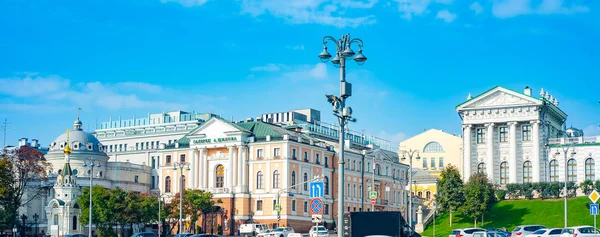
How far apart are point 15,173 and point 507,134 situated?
59.2 m

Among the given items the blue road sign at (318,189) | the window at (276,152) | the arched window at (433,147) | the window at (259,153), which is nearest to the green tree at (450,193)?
the window at (276,152)

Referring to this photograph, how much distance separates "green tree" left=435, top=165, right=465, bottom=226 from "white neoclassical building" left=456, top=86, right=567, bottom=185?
375 inches

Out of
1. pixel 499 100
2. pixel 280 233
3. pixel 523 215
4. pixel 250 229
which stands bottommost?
pixel 250 229

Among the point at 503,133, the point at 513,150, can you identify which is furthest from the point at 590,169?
the point at 503,133

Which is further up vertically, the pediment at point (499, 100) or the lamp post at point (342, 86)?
the pediment at point (499, 100)

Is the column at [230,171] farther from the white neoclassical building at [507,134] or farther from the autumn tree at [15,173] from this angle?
the white neoclassical building at [507,134]

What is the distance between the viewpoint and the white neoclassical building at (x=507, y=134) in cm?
9625

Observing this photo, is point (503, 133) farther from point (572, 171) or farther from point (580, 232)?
point (580, 232)

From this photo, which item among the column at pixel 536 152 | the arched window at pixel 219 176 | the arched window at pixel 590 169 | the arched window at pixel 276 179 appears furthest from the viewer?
the arched window at pixel 219 176

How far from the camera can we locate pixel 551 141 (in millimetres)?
97938

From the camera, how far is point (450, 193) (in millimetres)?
89500

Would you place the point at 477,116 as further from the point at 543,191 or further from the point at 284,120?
the point at 284,120

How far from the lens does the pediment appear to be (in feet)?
316

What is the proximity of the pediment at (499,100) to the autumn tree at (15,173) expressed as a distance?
169ft
